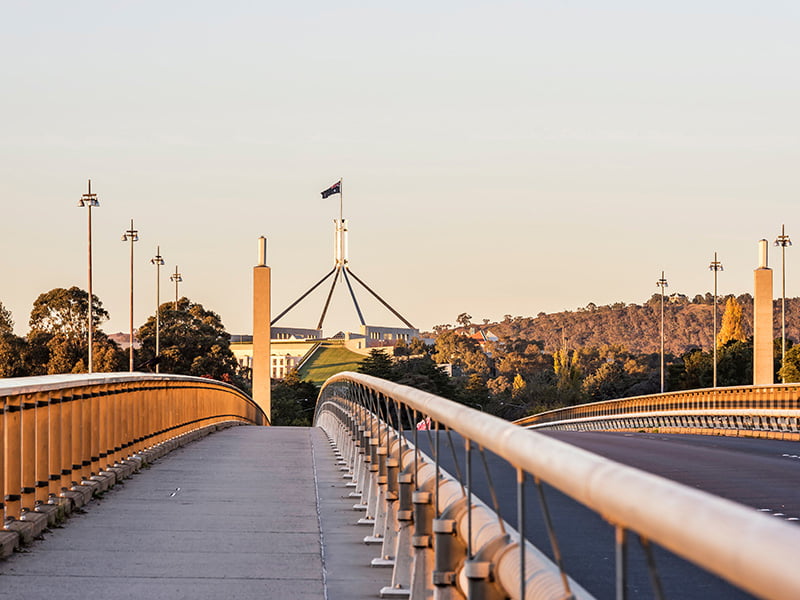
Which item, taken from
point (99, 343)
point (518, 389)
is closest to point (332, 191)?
point (99, 343)

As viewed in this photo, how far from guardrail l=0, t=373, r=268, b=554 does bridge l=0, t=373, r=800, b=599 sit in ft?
0.09

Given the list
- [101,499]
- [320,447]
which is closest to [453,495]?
[101,499]

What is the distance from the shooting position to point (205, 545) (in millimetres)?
10305

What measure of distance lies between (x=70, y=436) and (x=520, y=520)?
9.28 meters

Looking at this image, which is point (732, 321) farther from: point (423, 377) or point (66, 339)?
point (66, 339)

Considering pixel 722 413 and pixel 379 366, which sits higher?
pixel 722 413

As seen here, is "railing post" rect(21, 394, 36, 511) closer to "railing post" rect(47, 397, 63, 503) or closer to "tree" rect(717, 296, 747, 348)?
"railing post" rect(47, 397, 63, 503)

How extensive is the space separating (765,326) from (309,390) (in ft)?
330

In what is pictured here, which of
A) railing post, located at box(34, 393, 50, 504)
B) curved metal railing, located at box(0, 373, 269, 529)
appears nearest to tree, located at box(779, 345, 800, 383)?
curved metal railing, located at box(0, 373, 269, 529)

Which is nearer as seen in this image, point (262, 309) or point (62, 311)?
point (262, 309)

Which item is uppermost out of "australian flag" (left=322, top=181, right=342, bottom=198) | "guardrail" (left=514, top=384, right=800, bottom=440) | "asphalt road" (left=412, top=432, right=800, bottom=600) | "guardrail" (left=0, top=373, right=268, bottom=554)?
"australian flag" (left=322, top=181, right=342, bottom=198)

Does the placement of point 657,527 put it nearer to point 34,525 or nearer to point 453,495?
point 453,495

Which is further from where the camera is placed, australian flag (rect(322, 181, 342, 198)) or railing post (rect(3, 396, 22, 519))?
australian flag (rect(322, 181, 342, 198))

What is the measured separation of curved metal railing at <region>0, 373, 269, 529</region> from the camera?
10180 mm
